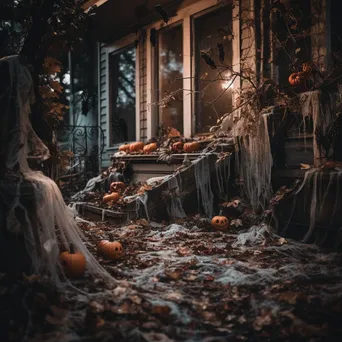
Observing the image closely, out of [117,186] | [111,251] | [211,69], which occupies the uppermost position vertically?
[211,69]

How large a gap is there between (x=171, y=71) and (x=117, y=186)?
3.74 meters

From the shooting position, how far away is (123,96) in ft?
50.6

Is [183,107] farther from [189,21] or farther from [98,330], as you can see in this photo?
[98,330]

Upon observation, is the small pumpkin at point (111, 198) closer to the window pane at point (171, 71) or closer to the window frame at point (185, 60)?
the window frame at point (185, 60)

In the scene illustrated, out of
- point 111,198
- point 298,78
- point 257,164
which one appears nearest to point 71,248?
point 257,164

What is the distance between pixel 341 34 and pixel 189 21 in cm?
373

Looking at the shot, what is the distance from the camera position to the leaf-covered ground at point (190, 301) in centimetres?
266

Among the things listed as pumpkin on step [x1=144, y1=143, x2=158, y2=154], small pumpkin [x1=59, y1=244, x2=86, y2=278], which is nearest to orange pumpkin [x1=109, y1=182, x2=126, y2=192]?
pumpkin on step [x1=144, y1=143, x2=158, y2=154]

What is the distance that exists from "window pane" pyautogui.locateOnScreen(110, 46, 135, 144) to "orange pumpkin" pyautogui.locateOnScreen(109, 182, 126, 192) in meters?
4.08

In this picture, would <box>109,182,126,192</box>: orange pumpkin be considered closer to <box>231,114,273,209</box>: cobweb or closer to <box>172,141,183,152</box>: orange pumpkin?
<box>172,141,183,152</box>: orange pumpkin

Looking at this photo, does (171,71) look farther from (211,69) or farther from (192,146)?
(192,146)

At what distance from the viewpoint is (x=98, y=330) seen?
267 centimetres

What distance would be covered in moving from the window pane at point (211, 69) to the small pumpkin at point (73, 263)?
5.50 metres

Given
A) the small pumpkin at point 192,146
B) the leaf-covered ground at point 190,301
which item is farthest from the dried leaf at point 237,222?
the small pumpkin at point 192,146
